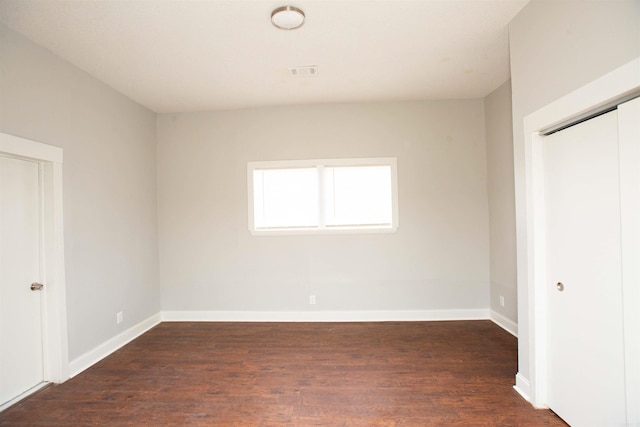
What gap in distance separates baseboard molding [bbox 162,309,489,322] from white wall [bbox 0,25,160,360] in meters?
0.50

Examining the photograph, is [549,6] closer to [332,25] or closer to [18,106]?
[332,25]

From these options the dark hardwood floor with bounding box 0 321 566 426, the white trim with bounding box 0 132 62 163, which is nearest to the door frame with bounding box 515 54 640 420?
the dark hardwood floor with bounding box 0 321 566 426

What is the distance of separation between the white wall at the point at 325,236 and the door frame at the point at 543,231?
1620 mm

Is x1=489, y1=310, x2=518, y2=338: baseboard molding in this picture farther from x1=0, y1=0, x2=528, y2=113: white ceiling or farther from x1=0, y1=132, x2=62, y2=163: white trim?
x1=0, y1=132, x2=62, y2=163: white trim

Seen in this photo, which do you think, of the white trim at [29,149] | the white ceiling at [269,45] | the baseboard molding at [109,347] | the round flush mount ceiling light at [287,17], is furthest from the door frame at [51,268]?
the round flush mount ceiling light at [287,17]

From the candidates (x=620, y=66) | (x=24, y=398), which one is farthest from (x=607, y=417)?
(x=24, y=398)

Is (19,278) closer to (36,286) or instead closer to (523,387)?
(36,286)

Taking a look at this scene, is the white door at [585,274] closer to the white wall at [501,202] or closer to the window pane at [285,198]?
the white wall at [501,202]

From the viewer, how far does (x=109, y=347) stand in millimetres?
3090

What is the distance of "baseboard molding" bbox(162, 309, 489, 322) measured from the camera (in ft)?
12.6

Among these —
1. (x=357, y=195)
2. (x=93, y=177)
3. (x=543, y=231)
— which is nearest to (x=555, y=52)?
(x=543, y=231)

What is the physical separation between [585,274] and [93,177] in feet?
13.4

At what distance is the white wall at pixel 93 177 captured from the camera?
7.62ft

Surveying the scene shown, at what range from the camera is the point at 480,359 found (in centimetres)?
279
